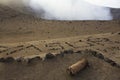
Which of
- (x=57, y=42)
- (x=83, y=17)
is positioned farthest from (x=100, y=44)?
(x=83, y=17)

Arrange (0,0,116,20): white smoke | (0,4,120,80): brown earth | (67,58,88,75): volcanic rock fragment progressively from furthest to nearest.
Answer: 1. (0,0,116,20): white smoke
2. (0,4,120,80): brown earth
3. (67,58,88,75): volcanic rock fragment

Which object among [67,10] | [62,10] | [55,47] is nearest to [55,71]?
[55,47]

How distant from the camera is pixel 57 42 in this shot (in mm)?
10875

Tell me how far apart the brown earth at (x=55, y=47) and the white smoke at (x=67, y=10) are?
1681 millimetres

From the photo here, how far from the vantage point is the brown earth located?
283 inches

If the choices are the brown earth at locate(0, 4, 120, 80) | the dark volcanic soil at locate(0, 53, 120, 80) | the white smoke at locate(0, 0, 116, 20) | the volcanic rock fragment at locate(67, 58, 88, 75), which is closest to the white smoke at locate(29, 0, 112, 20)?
the white smoke at locate(0, 0, 116, 20)

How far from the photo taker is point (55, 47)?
10.3 meters

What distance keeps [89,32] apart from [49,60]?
→ 574 centimetres

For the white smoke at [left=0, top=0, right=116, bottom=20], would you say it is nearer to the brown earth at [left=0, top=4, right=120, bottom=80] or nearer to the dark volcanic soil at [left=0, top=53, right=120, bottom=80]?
the brown earth at [left=0, top=4, right=120, bottom=80]

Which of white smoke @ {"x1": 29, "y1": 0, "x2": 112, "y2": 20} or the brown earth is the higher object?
white smoke @ {"x1": 29, "y1": 0, "x2": 112, "y2": 20}

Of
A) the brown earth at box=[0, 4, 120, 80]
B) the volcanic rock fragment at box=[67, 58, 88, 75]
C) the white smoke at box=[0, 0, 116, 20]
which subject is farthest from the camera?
the white smoke at box=[0, 0, 116, 20]

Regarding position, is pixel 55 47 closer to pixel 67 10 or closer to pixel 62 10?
pixel 62 10

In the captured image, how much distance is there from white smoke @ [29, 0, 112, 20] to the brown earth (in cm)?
168

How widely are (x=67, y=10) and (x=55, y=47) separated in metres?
7.03
